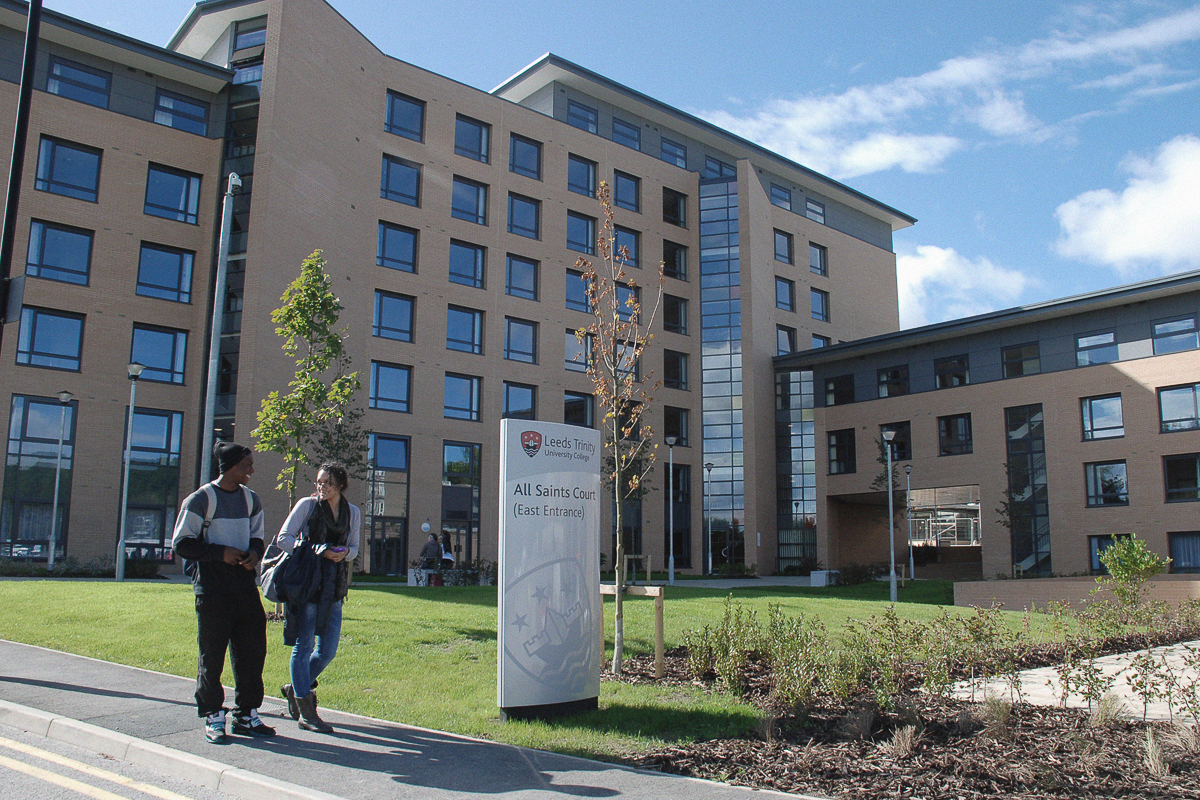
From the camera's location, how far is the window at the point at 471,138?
40.0m

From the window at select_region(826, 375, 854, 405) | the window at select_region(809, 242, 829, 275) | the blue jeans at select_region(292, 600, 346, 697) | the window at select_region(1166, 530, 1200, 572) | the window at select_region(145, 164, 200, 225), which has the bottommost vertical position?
the blue jeans at select_region(292, 600, 346, 697)

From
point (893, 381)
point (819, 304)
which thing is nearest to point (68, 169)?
point (893, 381)

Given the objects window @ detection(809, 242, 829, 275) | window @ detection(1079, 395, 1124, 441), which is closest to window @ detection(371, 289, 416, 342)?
window @ detection(809, 242, 829, 275)

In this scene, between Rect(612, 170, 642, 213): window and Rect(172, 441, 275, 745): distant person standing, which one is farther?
Rect(612, 170, 642, 213): window

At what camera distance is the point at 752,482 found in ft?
148

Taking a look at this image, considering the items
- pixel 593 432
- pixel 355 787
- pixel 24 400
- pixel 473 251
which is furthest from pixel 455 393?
pixel 355 787

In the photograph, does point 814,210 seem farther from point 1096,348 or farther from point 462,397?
point 462,397

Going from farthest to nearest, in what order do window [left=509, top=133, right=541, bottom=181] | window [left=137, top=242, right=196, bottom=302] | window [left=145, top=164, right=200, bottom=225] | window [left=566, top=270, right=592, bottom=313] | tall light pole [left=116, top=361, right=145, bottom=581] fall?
window [left=566, top=270, right=592, bottom=313] → window [left=509, top=133, right=541, bottom=181] → window [left=145, top=164, right=200, bottom=225] → window [left=137, top=242, right=196, bottom=302] → tall light pole [left=116, top=361, right=145, bottom=581]

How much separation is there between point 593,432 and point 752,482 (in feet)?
125

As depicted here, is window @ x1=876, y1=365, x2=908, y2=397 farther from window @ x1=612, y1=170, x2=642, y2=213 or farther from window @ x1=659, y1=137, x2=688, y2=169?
window @ x1=659, y1=137, x2=688, y2=169

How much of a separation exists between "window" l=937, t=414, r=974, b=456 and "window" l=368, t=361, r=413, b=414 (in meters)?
24.0

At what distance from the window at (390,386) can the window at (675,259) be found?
16766 mm

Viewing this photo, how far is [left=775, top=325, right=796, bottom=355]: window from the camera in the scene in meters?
49.3

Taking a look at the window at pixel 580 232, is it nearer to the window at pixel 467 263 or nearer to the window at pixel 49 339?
the window at pixel 467 263
